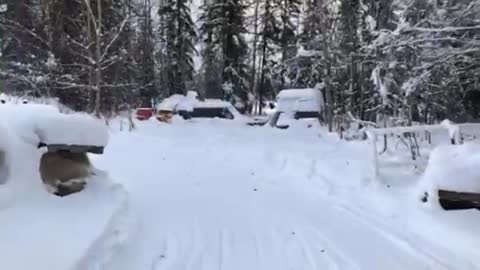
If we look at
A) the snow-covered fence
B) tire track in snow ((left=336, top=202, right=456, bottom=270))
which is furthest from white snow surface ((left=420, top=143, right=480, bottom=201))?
the snow-covered fence

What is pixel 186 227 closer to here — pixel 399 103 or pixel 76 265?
pixel 76 265

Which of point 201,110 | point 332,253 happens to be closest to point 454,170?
point 332,253

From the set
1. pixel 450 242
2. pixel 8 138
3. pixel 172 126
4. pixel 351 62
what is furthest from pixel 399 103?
pixel 8 138

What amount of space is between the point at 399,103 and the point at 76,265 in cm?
1260

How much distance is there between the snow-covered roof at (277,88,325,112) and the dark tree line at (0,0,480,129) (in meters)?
0.71

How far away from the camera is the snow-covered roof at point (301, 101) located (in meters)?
23.6

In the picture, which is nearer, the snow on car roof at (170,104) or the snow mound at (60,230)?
the snow mound at (60,230)

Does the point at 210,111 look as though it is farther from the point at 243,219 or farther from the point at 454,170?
the point at 454,170

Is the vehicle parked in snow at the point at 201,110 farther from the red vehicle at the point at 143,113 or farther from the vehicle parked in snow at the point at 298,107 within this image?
the vehicle parked in snow at the point at 298,107

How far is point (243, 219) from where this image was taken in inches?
280

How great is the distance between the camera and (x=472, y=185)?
592 cm

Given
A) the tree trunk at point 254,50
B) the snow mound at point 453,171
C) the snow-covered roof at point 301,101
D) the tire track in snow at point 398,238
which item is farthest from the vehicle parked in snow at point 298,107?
the tree trunk at point 254,50

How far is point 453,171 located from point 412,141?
502 cm

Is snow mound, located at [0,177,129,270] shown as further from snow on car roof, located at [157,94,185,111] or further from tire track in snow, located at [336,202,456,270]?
snow on car roof, located at [157,94,185,111]
